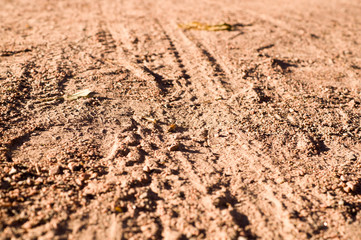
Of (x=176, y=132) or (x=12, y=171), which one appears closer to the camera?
(x=12, y=171)

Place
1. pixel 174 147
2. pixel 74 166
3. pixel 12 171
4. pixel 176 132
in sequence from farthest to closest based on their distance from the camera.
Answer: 1. pixel 176 132
2. pixel 174 147
3. pixel 74 166
4. pixel 12 171

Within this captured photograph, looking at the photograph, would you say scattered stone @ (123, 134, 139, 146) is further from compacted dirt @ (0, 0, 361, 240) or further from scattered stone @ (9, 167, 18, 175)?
scattered stone @ (9, 167, 18, 175)

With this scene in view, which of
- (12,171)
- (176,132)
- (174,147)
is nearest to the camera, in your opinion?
(12,171)

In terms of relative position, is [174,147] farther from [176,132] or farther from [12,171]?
[12,171]

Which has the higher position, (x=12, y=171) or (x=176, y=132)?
(x=12, y=171)

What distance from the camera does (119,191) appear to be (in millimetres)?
2652

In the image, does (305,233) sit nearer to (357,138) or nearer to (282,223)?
(282,223)

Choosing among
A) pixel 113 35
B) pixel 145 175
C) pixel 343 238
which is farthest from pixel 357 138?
pixel 113 35

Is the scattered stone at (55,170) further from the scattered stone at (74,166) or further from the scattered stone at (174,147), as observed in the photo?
the scattered stone at (174,147)

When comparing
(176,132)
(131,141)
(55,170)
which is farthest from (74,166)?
(176,132)

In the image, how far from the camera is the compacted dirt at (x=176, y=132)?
2.49 m

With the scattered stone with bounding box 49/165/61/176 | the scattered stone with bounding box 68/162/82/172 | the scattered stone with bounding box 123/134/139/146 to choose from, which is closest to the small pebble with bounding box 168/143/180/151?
the scattered stone with bounding box 123/134/139/146

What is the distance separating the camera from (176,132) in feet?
11.3

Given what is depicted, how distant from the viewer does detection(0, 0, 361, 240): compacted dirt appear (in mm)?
2494
